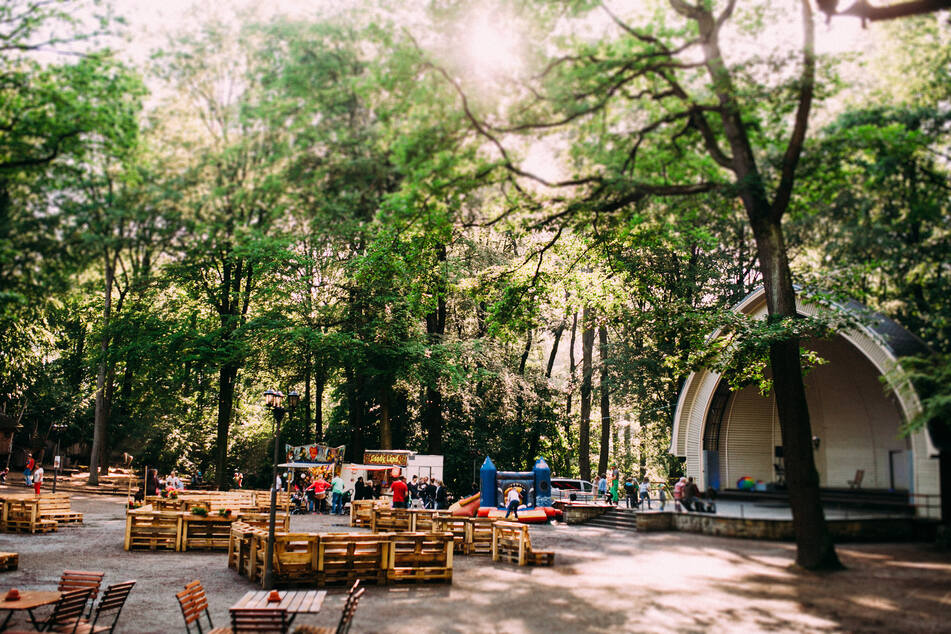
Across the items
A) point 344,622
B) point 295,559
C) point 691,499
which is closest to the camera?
point 344,622

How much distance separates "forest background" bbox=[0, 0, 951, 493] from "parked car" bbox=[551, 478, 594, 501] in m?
4.01

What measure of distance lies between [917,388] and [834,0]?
1013cm

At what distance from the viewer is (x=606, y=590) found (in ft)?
36.9

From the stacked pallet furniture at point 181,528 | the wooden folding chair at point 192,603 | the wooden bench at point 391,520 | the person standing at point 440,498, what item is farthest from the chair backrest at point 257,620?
the person standing at point 440,498

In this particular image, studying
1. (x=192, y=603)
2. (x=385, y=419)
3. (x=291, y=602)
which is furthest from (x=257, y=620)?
(x=385, y=419)

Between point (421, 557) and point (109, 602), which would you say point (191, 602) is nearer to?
point (109, 602)

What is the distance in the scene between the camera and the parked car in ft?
103

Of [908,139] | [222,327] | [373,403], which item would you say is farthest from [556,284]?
[373,403]

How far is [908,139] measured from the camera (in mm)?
12281

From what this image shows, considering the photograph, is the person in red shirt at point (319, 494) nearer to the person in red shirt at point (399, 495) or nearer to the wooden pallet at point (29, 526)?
the person in red shirt at point (399, 495)

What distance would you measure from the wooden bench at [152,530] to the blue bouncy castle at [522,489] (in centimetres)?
1096

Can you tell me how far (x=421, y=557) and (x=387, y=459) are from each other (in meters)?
15.4

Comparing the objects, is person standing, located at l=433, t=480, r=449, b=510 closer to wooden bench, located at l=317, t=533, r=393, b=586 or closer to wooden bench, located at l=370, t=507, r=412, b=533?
wooden bench, located at l=370, t=507, r=412, b=533

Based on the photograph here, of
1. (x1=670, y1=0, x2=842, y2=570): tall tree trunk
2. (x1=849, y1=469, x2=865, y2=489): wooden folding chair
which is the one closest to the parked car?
(x1=849, y1=469, x2=865, y2=489): wooden folding chair
